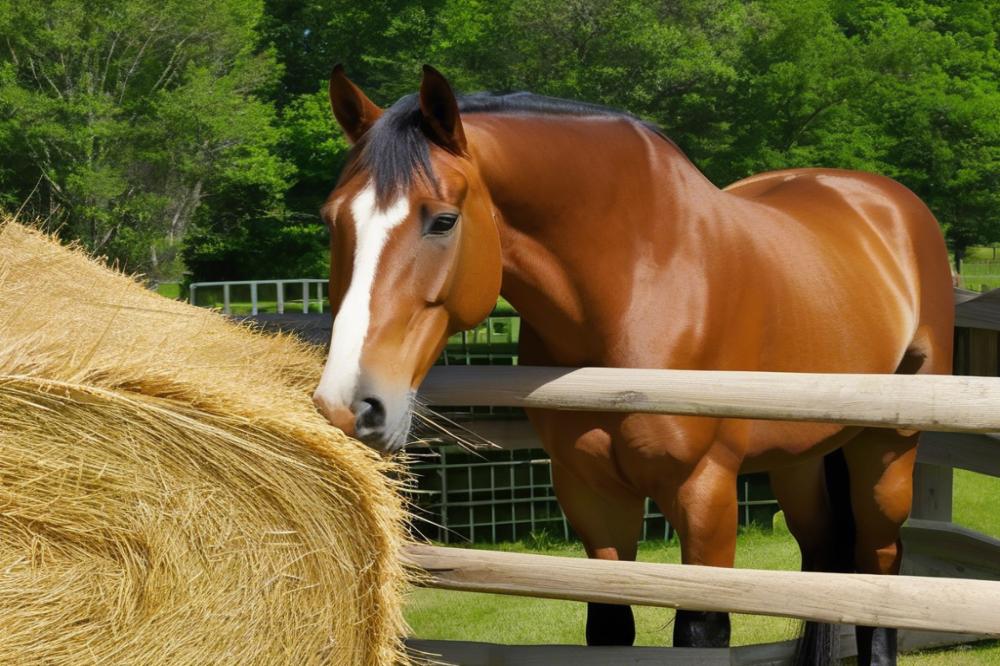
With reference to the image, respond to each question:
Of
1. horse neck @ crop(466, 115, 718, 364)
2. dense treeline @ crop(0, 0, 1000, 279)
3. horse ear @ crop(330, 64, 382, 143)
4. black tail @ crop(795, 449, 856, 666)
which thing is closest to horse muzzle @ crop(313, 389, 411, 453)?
horse neck @ crop(466, 115, 718, 364)

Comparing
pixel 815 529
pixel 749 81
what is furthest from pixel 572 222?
pixel 749 81

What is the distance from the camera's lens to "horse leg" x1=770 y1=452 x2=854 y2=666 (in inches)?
156

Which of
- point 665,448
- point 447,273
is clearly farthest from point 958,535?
point 447,273

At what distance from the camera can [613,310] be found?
2830mm

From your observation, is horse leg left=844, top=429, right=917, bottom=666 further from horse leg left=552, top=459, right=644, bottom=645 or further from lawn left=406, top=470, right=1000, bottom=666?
horse leg left=552, top=459, right=644, bottom=645

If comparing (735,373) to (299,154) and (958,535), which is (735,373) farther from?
(299,154)

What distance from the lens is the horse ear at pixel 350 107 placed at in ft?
8.78

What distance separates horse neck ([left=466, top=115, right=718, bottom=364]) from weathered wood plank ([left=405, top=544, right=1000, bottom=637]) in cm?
58

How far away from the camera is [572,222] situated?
2811 mm

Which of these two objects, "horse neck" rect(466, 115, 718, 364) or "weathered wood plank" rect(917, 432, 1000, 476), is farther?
"weathered wood plank" rect(917, 432, 1000, 476)

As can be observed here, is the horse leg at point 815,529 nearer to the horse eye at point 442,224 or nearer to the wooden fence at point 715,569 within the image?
the wooden fence at point 715,569

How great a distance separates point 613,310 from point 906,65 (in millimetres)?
25907

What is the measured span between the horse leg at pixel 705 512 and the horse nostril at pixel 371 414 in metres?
0.95

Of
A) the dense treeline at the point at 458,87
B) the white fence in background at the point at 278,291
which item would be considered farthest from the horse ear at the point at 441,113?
the dense treeline at the point at 458,87
